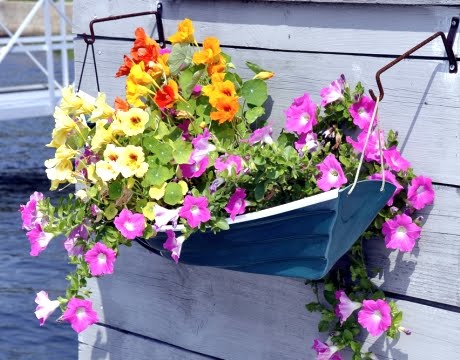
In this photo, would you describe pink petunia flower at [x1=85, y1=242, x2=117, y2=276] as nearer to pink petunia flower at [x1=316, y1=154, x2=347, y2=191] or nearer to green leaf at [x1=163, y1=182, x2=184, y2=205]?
green leaf at [x1=163, y1=182, x2=184, y2=205]

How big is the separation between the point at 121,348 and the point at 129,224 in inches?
31.1

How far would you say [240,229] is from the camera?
1952 mm

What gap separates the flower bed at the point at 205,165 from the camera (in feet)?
6.47

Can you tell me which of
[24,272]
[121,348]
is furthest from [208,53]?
[24,272]

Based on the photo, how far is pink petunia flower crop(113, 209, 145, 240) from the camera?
2.02 metres

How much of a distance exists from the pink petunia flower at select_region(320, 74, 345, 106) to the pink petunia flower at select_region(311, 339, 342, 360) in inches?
22.2

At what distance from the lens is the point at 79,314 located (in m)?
2.19

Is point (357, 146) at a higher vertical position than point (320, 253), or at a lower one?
higher

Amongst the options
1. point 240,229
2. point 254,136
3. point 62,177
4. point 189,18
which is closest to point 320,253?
point 240,229

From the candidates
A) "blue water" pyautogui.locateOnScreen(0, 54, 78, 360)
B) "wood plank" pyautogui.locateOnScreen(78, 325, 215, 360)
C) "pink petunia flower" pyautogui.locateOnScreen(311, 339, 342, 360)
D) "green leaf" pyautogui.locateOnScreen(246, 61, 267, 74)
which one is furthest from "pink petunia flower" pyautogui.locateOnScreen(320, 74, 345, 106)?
"blue water" pyautogui.locateOnScreen(0, 54, 78, 360)

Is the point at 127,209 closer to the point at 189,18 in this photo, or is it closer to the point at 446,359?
the point at 189,18

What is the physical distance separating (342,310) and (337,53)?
0.58 metres

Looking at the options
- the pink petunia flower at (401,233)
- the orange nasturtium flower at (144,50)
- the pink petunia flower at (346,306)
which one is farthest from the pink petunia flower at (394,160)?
the orange nasturtium flower at (144,50)

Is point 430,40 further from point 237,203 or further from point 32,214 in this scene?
point 32,214
